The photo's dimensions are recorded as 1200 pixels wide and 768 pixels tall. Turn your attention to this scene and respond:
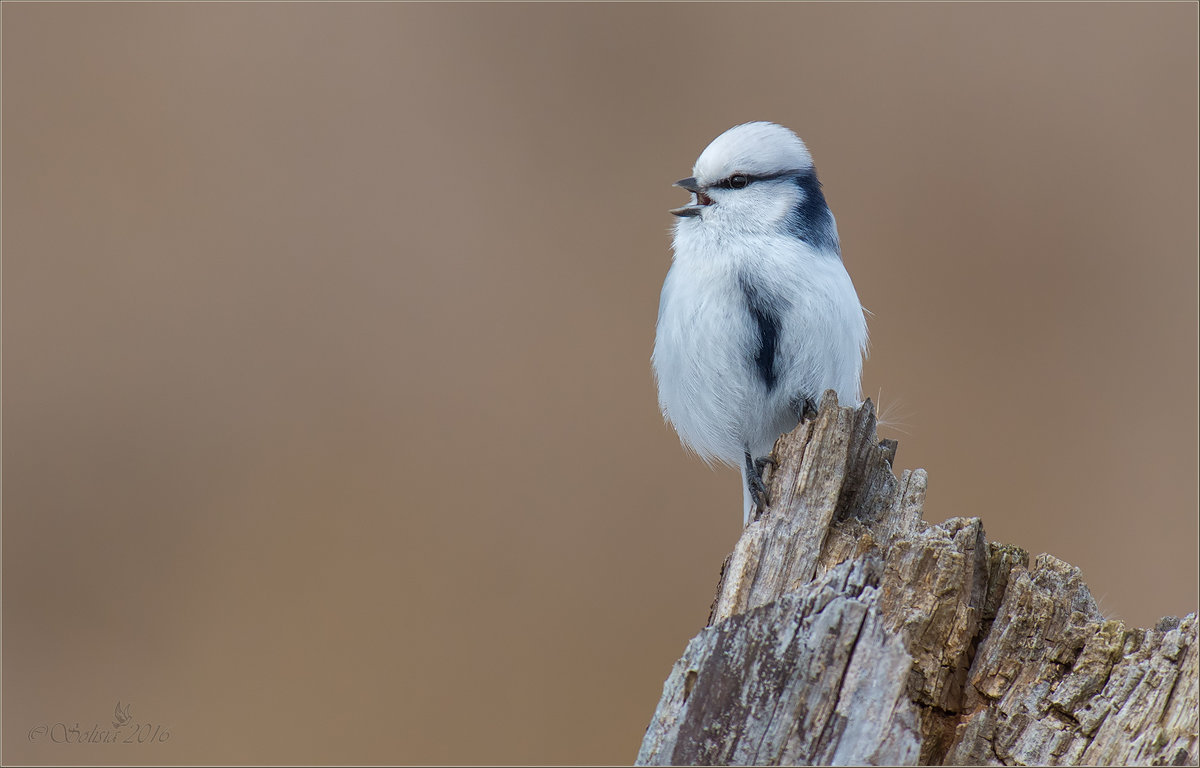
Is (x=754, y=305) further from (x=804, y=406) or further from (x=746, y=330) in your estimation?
(x=804, y=406)

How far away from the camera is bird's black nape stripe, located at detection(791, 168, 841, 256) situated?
2.96 meters

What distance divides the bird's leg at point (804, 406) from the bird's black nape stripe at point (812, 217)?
0.48 meters

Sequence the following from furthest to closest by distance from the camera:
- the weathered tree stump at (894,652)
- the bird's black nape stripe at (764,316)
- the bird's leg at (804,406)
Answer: the bird's leg at (804,406), the bird's black nape stripe at (764,316), the weathered tree stump at (894,652)

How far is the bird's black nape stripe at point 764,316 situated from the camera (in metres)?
2.80

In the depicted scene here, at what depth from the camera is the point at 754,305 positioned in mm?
2809

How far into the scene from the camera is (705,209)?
9.88 ft

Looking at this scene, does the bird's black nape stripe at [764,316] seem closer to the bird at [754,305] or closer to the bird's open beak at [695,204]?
the bird at [754,305]

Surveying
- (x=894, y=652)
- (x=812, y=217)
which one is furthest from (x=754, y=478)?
(x=894, y=652)

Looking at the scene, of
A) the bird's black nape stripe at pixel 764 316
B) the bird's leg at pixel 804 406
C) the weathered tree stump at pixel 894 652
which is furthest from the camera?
the bird's leg at pixel 804 406

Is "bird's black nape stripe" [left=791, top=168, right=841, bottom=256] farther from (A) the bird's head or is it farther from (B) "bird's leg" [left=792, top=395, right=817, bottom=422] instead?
(B) "bird's leg" [left=792, top=395, right=817, bottom=422]

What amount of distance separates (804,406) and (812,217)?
0.61 metres

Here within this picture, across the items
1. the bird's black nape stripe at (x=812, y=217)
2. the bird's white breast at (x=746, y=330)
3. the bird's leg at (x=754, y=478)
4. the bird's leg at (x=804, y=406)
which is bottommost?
the bird's leg at (x=754, y=478)

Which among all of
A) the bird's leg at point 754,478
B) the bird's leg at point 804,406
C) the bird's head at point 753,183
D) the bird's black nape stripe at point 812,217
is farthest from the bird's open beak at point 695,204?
the bird's leg at point 754,478

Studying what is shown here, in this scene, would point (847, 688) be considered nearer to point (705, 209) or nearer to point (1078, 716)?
point (1078, 716)
